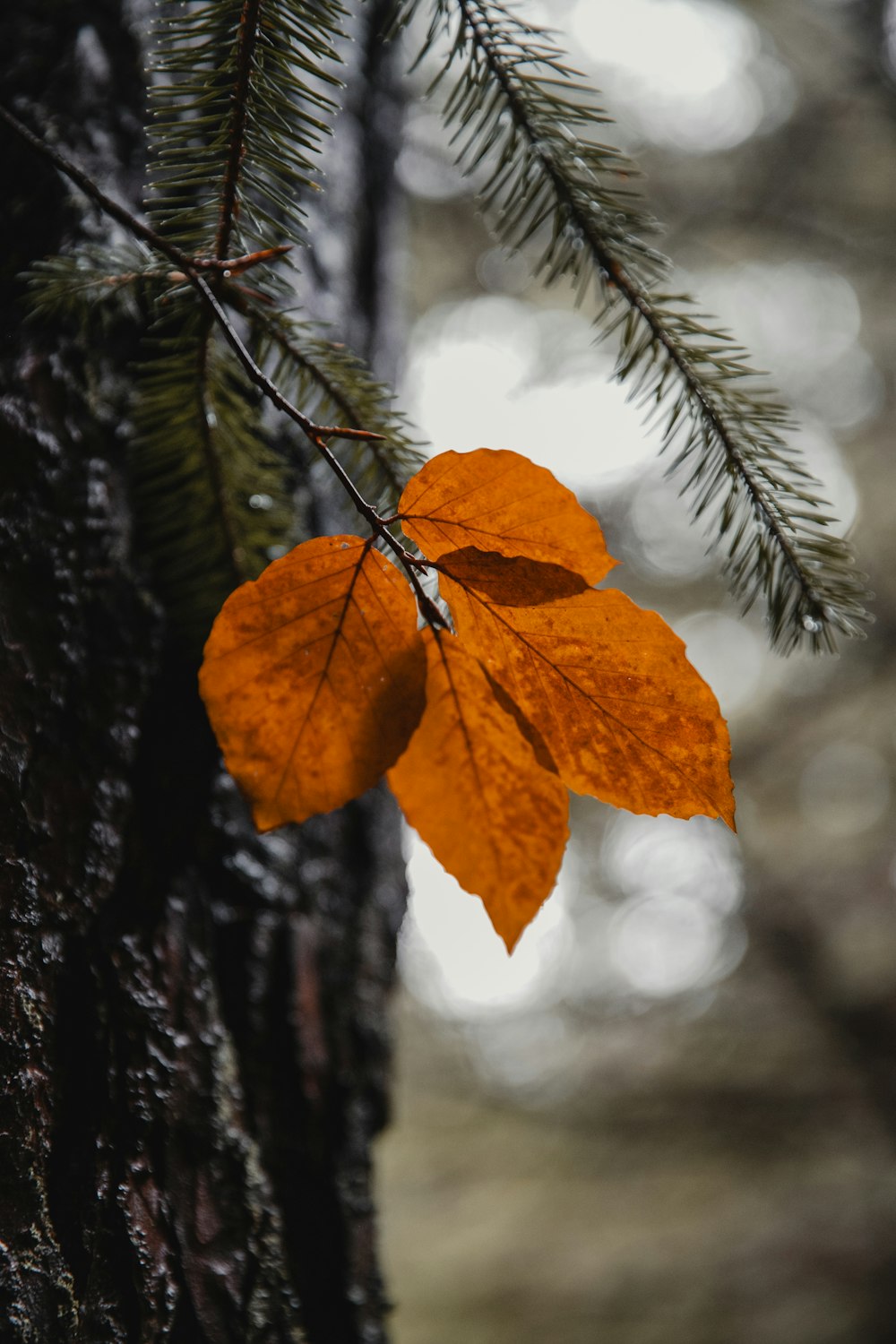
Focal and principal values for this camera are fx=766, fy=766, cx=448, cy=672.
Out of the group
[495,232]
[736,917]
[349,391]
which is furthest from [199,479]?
[736,917]

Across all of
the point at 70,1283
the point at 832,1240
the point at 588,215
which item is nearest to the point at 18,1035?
the point at 70,1283

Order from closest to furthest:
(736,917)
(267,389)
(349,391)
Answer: (267,389) → (349,391) → (736,917)

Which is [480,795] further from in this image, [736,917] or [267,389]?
[736,917]

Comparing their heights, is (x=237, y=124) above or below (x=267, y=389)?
above

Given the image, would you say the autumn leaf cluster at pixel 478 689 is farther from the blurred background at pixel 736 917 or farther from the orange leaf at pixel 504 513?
the blurred background at pixel 736 917

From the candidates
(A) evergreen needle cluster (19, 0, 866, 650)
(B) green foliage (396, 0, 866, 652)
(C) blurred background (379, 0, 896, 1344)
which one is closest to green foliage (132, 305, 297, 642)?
(A) evergreen needle cluster (19, 0, 866, 650)

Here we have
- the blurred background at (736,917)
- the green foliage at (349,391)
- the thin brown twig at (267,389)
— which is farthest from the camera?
the blurred background at (736,917)

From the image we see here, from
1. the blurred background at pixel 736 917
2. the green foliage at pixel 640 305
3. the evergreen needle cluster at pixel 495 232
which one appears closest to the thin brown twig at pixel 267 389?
the evergreen needle cluster at pixel 495 232
